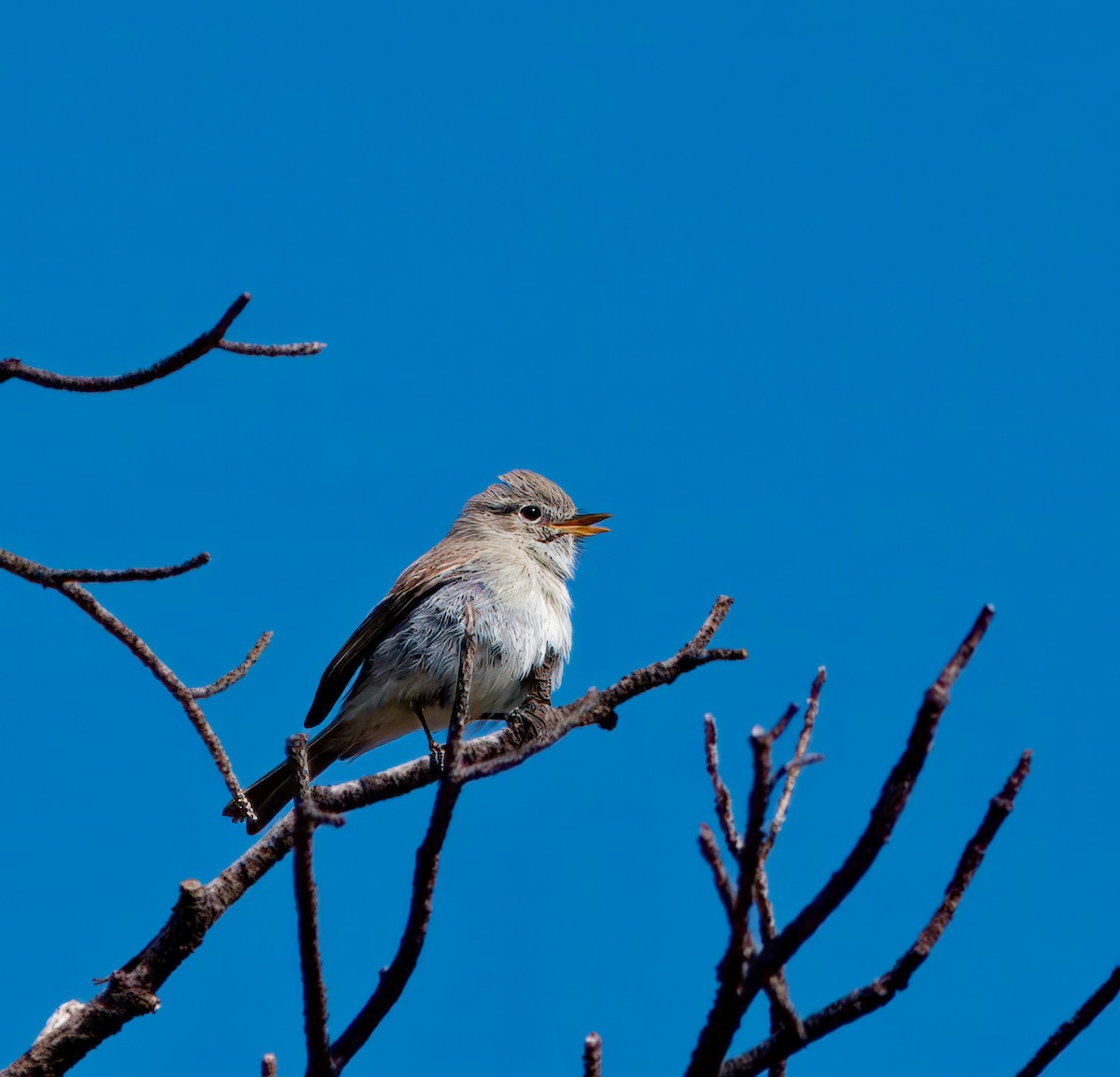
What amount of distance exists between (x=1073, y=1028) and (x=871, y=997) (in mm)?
366

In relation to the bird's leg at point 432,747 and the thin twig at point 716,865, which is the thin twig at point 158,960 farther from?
the thin twig at point 716,865

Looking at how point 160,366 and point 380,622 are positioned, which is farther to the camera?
point 380,622

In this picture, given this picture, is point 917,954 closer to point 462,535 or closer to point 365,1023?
point 365,1023

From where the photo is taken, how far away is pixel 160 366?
341 centimetres

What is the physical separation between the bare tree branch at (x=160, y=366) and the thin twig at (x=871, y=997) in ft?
6.81

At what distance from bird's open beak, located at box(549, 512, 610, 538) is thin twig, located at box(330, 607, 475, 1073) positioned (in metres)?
5.26

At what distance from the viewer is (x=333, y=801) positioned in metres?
4.57

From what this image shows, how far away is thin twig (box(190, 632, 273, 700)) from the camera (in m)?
3.90

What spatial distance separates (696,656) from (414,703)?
10.5 feet

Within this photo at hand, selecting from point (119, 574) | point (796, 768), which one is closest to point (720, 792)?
point (796, 768)

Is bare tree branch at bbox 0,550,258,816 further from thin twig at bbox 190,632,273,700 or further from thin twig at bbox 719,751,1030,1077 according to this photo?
thin twig at bbox 719,751,1030,1077

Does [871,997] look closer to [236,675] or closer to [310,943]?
[310,943]

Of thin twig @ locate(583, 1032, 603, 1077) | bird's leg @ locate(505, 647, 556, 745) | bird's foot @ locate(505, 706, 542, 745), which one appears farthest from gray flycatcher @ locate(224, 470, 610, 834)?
thin twig @ locate(583, 1032, 603, 1077)

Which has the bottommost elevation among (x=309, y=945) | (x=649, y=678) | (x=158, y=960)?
(x=309, y=945)
